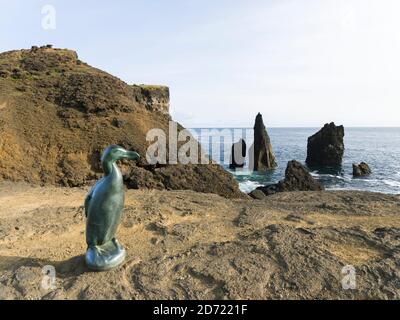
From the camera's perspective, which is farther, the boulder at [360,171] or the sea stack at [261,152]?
the sea stack at [261,152]

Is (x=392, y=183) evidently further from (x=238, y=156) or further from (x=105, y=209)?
(x=105, y=209)

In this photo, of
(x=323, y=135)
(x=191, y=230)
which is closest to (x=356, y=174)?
(x=323, y=135)

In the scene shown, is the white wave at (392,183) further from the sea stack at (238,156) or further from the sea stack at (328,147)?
the sea stack at (238,156)

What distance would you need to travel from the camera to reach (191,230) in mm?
8250

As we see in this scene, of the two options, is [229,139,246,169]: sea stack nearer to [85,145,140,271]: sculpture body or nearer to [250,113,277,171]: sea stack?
[250,113,277,171]: sea stack

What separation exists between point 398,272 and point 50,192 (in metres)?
10.9

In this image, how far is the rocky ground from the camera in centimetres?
561

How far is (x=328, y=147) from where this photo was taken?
47656 millimetres

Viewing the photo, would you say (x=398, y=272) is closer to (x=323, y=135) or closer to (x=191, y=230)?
(x=191, y=230)

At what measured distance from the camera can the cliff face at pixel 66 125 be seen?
1552 centimetres

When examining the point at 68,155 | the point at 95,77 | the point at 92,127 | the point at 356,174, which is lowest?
the point at 356,174

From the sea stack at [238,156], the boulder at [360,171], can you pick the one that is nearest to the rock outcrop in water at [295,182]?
the boulder at [360,171]

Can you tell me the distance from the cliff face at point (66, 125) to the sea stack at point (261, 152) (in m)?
24.2

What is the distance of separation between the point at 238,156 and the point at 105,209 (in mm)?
42322
